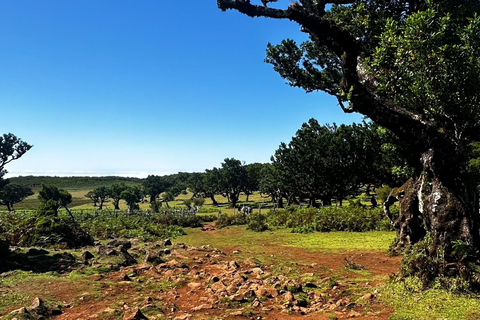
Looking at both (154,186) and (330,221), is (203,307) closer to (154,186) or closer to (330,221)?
(330,221)

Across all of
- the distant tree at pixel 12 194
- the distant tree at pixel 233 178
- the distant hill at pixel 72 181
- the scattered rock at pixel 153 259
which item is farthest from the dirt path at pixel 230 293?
the distant hill at pixel 72 181

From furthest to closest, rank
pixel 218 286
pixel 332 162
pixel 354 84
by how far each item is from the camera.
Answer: pixel 332 162 → pixel 218 286 → pixel 354 84

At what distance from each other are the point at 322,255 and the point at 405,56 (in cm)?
965

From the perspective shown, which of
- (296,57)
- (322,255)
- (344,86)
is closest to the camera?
(344,86)

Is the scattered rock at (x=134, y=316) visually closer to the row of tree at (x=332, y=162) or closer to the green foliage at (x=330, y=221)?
the green foliage at (x=330, y=221)

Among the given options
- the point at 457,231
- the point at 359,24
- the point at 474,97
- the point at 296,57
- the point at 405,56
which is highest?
the point at 296,57

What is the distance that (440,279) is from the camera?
674 cm

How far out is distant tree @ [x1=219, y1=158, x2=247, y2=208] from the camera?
72.5 meters

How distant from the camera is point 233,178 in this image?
73562 mm

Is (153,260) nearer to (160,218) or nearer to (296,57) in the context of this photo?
(296,57)

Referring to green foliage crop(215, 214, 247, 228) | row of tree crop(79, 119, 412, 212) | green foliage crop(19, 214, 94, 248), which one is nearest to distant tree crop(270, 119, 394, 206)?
row of tree crop(79, 119, 412, 212)

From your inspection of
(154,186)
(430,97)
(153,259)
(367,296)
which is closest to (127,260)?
(153,259)

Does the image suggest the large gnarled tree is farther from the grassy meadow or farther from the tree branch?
the grassy meadow

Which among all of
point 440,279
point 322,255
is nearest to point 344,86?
point 440,279
